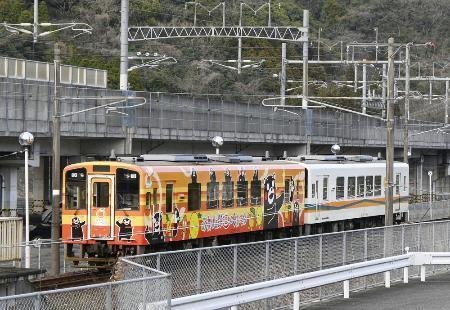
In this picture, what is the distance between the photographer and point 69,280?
26.7 m

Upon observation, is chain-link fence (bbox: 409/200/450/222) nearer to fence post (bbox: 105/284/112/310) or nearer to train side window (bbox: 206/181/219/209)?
train side window (bbox: 206/181/219/209)

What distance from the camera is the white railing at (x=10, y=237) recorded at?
29.0 meters

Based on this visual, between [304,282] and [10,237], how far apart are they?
10.3 meters

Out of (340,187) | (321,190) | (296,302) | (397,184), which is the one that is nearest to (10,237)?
(296,302)

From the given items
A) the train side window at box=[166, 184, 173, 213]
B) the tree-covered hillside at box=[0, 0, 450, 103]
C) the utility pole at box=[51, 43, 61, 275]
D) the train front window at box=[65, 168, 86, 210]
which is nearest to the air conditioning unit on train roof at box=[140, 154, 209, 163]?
the train side window at box=[166, 184, 173, 213]

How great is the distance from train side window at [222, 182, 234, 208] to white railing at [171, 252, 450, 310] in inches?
327

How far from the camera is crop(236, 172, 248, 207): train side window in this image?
35594mm

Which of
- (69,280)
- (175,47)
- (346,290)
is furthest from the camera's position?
(175,47)

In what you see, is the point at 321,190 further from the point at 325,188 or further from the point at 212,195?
the point at 212,195

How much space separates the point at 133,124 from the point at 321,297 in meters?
23.8

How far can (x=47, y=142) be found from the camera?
148 feet

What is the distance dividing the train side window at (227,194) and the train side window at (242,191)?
462mm

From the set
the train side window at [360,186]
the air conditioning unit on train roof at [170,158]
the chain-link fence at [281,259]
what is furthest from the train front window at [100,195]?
the train side window at [360,186]

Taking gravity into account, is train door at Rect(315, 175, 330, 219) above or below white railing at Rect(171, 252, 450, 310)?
above
